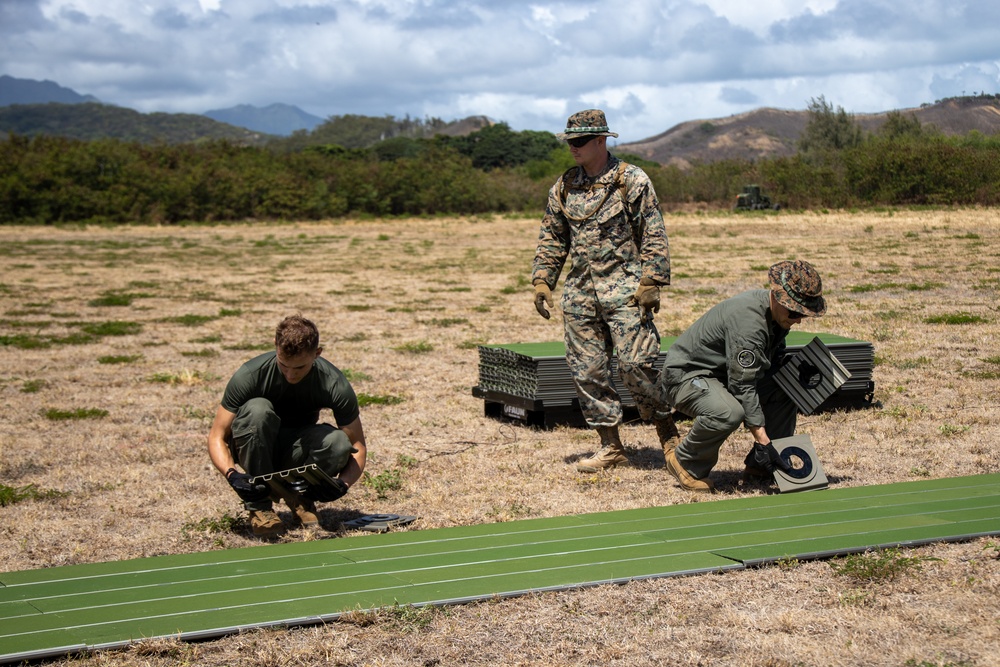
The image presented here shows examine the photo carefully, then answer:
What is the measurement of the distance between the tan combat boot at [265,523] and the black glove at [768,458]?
2.79 metres

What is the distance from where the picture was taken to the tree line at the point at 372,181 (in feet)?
152

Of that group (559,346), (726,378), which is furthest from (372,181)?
(726,378)

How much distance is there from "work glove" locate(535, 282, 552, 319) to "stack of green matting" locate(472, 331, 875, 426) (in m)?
1.03

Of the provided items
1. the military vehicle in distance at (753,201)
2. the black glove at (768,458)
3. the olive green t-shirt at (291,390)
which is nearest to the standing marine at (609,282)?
the black glove at (768,458)

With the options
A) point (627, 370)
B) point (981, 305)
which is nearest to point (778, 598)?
point (627, 370)

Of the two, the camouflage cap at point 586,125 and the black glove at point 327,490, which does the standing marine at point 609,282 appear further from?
the black glove at point 327,490

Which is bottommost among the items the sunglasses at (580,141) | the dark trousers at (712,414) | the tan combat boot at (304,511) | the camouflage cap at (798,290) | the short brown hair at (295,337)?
the tan combat boot at (304,511)

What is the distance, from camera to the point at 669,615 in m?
4.29

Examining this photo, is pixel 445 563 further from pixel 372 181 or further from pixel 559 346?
pixel 372 181

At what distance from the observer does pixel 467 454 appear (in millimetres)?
7781

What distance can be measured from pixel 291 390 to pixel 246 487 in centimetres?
59

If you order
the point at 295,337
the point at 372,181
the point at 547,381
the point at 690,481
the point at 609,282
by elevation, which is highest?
the point at 372,181

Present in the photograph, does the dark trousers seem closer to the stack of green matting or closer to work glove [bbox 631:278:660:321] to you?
work glove [bbox 631:278:660:321]

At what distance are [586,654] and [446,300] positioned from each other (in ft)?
48.6
